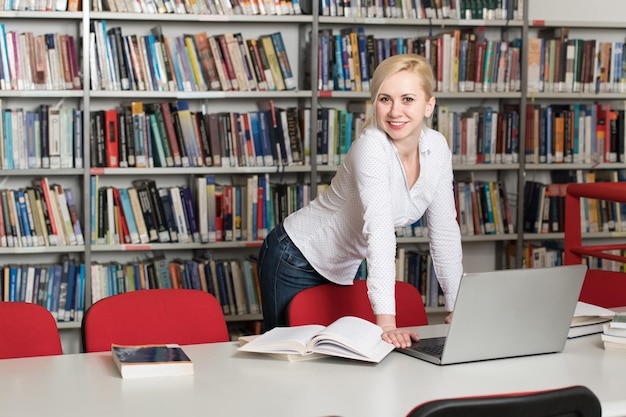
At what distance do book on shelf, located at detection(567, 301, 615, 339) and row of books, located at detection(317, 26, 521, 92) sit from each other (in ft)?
7.49

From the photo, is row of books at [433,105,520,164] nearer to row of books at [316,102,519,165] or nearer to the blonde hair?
row of books at [316,102,519,165]

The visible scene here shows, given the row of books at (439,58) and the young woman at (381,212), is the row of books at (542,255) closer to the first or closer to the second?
the row of books at (439,58)

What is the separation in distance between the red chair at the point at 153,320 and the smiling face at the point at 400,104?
2.19 feet

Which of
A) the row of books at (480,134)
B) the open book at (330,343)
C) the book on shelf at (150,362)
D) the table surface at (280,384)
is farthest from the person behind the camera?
the row of books at (480,134)

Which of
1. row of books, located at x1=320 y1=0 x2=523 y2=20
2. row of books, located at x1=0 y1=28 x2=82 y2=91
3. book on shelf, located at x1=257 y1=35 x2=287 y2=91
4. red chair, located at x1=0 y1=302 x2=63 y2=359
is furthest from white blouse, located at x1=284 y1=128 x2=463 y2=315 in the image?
row of books, located at x1=320 y1=0 x2=523 y2=20

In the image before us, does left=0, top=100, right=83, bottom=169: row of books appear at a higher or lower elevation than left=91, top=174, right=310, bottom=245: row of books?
higher

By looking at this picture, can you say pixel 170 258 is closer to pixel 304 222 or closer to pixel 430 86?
pixel 304 222

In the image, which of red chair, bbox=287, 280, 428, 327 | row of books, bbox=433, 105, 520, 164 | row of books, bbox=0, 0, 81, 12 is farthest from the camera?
row of books, bbox=433, 105, 520, 164

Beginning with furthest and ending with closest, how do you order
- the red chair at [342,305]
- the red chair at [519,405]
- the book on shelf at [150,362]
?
the red chair at [342,305] < the book on shelf at [150,362] < the red chair at [519,405]

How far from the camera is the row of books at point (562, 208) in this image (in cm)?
472

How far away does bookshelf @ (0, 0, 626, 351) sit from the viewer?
13.4 feet

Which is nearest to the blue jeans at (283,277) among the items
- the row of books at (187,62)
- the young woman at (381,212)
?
the young woman at (381,212)

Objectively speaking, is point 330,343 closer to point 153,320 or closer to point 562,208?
point 153,320

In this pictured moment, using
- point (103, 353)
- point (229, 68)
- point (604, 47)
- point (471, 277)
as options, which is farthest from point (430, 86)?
point (604, 47)
